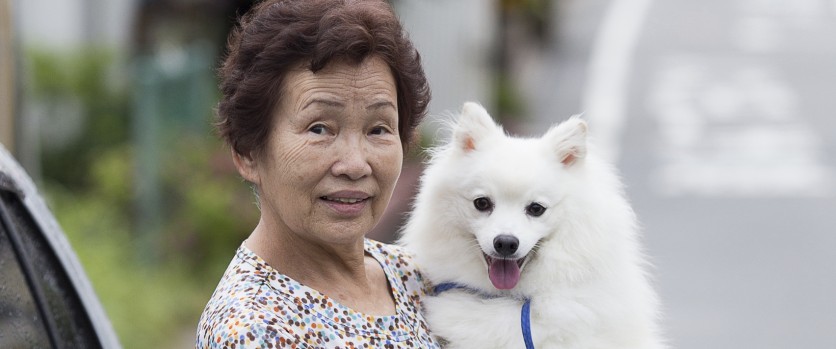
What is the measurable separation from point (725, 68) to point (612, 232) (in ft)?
62.7

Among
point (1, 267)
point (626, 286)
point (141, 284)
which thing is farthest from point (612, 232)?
point (141, 284)

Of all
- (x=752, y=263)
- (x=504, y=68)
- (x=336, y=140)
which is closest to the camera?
(x=336, y=140)

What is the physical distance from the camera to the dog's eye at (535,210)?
3.51 metres

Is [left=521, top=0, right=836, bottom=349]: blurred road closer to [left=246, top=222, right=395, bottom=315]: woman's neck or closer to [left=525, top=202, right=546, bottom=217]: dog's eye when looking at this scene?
[left=525, top=202, right=546, bottom=217]: dog's eye

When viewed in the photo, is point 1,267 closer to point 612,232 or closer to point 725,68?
point 612,232

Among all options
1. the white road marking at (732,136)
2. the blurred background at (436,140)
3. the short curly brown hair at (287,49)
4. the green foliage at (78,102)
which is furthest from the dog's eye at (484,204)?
the white road marking at (732,136)

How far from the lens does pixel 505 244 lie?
334 cm

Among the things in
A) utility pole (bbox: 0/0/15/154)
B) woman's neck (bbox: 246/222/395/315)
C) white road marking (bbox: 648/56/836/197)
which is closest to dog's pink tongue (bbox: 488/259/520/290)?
woman's neck (bbox: 246/222/395/315)

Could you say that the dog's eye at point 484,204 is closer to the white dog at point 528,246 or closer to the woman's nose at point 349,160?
the white dog at point 528,246

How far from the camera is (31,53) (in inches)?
457

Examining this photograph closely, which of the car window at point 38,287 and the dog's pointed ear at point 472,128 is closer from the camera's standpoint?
the car window at point 38,287

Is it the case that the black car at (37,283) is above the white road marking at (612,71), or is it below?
below

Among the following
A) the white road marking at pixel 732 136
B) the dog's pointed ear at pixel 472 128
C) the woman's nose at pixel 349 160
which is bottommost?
the woman's nose at pixel 349 160

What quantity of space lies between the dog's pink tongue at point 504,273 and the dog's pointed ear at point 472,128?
0.40 meters
